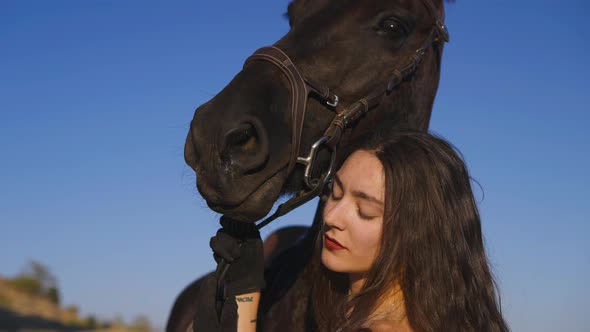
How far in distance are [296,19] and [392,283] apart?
1.72m

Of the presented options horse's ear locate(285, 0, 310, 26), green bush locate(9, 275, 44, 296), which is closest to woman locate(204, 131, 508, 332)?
horse's ear locate(285, 0, 310, 26)

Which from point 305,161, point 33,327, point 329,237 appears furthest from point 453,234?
point 33,327

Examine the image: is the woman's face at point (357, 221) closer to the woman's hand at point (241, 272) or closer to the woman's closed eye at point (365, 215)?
the woman's closed eye at point (365, 215)

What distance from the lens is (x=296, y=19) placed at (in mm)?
3229

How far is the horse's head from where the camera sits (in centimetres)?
232

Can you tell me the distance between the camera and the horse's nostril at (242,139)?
7.59 ft

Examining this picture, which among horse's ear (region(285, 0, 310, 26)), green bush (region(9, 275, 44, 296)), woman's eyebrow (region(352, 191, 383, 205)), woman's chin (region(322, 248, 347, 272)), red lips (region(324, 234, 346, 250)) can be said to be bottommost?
woman's chin (region(322, 248, 347, 272))

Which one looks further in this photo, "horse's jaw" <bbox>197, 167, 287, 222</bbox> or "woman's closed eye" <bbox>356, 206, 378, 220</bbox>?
"horse's jaw" <bbox>197, 167, 287, 222</bbox>

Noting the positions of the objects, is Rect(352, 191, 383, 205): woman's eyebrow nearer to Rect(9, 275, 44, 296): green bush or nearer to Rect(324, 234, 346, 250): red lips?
Rect(324, 234, 346, 250): red lips

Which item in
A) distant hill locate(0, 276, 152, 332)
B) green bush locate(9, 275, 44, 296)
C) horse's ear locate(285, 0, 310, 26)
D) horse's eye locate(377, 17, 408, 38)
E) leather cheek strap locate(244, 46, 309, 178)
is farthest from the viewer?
green bush locate(9, 275, 44, 296)

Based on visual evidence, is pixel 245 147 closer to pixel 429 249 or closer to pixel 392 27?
pixel 429 249

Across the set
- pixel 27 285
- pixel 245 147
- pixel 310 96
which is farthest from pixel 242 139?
pixel 27 285

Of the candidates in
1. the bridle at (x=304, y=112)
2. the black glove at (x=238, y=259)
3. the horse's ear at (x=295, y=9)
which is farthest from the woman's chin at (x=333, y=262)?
the horse's ear at (x=295, y=9)

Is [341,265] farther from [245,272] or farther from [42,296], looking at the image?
[42,296]
